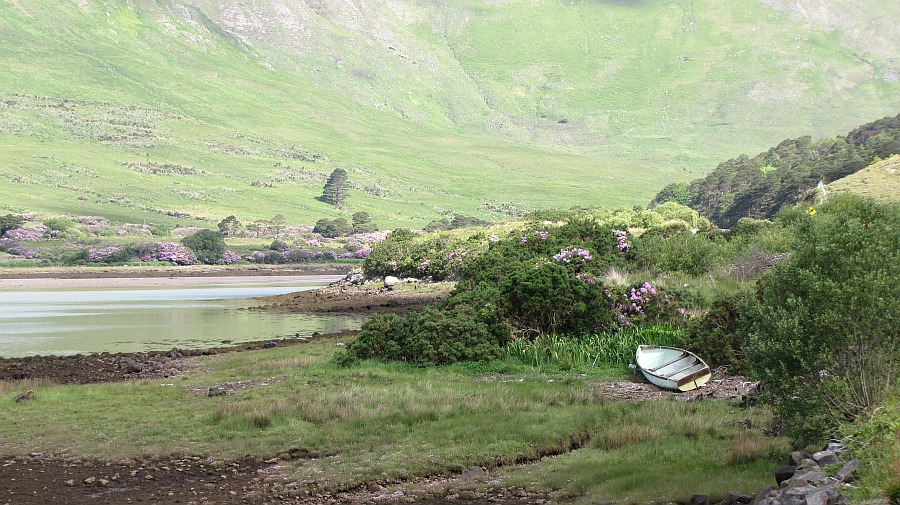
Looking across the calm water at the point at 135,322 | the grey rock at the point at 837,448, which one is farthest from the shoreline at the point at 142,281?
the grey rock at the point at 837,448

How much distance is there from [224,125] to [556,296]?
607 feet

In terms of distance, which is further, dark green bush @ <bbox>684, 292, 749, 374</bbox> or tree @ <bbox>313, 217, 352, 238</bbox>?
tree @ <bbox>313, 217, 352, 238</bbox>

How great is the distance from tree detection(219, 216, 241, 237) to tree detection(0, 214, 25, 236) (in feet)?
75.1

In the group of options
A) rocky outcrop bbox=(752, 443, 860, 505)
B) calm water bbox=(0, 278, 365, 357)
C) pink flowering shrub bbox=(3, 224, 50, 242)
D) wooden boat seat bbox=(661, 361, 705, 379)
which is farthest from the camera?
pink flowering shrub bbox=(3, 224, 50, 242)

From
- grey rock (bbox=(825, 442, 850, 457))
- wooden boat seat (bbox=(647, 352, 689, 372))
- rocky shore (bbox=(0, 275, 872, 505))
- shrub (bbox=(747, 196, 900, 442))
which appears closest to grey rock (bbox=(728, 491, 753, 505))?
rocky shore (bbox=(0, 275, 872, 505))

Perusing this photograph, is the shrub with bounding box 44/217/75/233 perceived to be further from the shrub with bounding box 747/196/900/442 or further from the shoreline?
the shrub with bounding box 747/196/900/442

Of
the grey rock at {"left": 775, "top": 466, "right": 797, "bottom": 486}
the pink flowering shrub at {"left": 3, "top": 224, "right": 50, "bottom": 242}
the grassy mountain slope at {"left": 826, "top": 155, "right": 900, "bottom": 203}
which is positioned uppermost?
the grassy mountain slope at {"left": 826, "top": 155, "right": 900, "bottom": 203}

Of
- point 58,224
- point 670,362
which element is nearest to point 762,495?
point 670,362

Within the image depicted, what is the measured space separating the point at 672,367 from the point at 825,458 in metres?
9.46

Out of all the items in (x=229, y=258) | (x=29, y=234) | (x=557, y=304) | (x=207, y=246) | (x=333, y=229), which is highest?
(x=333, y=229)

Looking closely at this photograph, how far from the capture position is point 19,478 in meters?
12.7

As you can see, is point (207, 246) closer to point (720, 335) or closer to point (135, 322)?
point (135, 322)

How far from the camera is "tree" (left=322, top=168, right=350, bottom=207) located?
159 m

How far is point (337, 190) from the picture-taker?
161 metres
